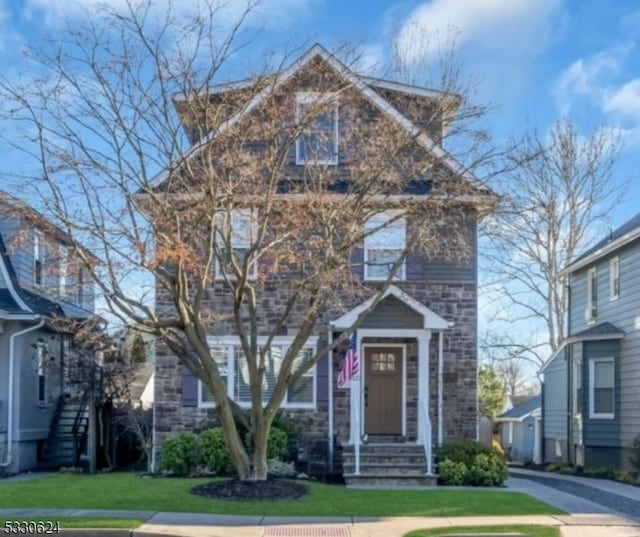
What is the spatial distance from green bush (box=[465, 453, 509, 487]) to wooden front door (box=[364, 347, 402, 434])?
2.55 m

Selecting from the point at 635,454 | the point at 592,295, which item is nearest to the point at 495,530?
the point at 635,454

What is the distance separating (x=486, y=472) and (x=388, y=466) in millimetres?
1911

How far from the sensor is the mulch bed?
490 inches

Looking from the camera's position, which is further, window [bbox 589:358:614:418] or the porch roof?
window [bbox 589:358:614:418]

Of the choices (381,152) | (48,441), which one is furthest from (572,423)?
(48,441)

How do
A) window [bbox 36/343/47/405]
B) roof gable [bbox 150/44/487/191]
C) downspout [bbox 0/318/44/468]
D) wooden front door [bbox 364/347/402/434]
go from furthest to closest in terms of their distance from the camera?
1. window [bbox 36/343/47/405]
2. downspout [bbox 0/318/44/468]
3. wooden front door [bbox 364/347/402/434]
4. roof gable [bbox 150/44/487/191]

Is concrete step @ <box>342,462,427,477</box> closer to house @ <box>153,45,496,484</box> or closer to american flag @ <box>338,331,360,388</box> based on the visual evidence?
house @ <box>153,45,496,484</box>

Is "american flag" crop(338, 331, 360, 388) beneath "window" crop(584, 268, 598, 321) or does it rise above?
beneath

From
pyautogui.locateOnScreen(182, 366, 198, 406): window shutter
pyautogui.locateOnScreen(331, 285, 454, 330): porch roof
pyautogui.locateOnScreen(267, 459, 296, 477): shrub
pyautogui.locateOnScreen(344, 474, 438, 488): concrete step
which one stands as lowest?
pyautogui.locateOnScreen(344, 474, 438, 488): concrete step

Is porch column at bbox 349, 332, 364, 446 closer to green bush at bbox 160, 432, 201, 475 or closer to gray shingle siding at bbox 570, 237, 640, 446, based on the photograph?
green bush at bbox 160, 432, 201, 475

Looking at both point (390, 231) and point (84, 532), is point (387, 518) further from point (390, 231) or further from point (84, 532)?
point (390, 231)

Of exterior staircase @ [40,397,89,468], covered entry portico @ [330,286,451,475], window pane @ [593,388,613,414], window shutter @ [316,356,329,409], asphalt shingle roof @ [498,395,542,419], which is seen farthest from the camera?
asphalt shingle roof @ [498,395,542,419]

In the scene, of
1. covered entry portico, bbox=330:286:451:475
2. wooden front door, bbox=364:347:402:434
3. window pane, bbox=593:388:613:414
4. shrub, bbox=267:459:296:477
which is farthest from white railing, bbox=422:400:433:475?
window pane, bbox=593:388:613:414

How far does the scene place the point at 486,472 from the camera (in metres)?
15.5
